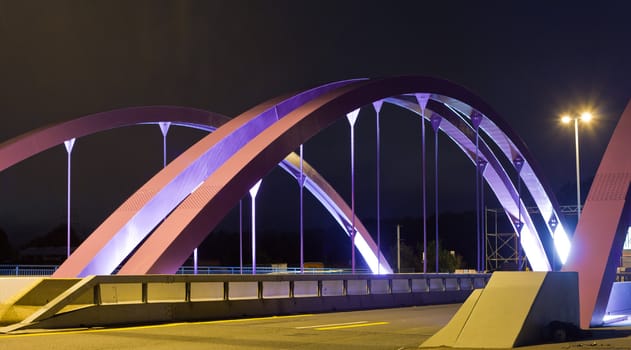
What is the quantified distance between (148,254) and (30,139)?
12.7 m

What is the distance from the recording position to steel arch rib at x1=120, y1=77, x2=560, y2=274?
2100 cm

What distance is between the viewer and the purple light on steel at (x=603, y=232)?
1556 cm

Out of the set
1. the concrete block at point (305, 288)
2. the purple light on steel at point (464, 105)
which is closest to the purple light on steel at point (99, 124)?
the purple light on steel at point (464, 105)

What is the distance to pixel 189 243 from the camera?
21.3m

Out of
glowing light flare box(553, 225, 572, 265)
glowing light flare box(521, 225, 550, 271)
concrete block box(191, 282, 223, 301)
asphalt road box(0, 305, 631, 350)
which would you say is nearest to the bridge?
concrete block box(191, 282, 223, 301)

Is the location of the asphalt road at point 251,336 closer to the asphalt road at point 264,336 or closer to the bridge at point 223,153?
the asphalt road at point 264,336

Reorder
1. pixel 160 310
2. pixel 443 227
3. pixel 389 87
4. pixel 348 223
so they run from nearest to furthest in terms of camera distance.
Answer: pixel 160 310
pixel 389 87
pixel 348 223
pixel 443 227

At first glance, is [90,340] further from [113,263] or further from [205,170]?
[205,170]

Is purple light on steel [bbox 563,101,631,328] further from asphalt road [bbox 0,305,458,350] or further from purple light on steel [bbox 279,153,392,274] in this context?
purple light on steel [bbox 279,153,392,274]

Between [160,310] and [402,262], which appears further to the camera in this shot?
[402,262]

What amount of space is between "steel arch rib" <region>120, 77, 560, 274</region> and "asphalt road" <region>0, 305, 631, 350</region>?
4117mm

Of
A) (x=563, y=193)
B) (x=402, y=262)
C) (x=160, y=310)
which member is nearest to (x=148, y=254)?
(x=160, y=310)

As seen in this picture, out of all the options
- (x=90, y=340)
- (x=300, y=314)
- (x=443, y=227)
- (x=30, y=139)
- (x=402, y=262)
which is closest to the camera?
(x=90, y=340)

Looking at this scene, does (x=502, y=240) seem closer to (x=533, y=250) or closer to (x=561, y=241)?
(x=533, y=250)
